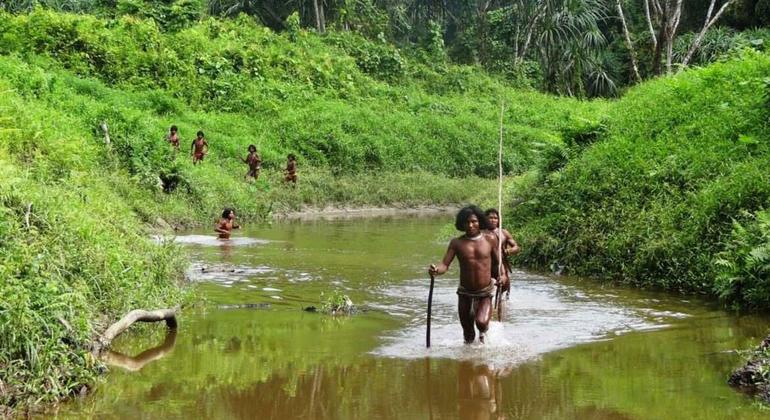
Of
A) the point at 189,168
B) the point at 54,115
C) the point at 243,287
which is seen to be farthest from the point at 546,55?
the point at 243,287

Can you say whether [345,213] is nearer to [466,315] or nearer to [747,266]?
[747,266]

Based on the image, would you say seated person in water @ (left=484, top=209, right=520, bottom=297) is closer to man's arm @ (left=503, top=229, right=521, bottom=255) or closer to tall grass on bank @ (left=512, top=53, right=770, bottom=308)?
man's arm @ (left=503, top=229, right=521, bottom=255)

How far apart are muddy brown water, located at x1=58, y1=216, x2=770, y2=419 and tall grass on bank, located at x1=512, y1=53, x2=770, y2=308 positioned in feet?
1.99

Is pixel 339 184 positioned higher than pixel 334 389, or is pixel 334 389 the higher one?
pixel 339 184

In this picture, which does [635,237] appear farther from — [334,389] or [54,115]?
[54,115]

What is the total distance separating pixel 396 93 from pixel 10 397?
100 ft

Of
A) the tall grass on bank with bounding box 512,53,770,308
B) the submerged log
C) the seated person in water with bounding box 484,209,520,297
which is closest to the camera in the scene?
the submerged log

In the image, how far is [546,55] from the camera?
1708 inches

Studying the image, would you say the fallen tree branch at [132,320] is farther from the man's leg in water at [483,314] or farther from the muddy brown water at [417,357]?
the man's leg in water at [483,314]

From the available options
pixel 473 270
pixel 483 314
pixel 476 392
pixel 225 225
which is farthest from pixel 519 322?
pixel 225 225

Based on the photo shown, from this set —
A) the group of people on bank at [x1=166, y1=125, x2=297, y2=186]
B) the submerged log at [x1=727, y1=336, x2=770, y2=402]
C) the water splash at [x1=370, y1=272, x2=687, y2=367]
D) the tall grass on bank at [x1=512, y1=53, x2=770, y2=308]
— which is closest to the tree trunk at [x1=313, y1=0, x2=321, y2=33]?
the group of people on bank at [x1=166, y1=125, x2=297, y2=186]

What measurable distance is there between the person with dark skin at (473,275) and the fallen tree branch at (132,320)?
2694mm

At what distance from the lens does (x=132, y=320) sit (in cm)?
891

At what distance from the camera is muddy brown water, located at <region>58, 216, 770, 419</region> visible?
24.1 ft
